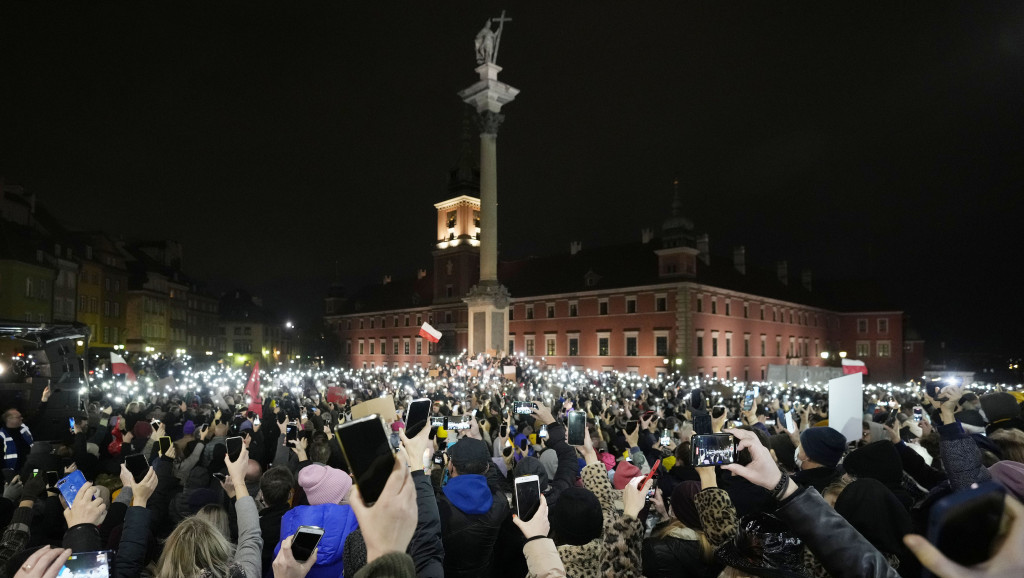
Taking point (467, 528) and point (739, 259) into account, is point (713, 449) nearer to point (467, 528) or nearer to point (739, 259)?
point (467, 528)

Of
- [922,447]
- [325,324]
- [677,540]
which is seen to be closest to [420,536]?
[677,540]

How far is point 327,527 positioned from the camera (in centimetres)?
432

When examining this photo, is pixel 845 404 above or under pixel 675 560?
above

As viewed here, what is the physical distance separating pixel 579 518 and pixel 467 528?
1.23 m

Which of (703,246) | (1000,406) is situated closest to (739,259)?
(703,246)

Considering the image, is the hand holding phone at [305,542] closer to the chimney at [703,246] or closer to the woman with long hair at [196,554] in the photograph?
the woman with long hair at [196,554]

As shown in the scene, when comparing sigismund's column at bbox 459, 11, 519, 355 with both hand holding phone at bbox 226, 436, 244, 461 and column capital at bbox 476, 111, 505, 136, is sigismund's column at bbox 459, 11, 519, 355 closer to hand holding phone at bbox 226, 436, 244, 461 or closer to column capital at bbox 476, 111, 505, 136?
column capital at bbox 476, 111, 505, 136

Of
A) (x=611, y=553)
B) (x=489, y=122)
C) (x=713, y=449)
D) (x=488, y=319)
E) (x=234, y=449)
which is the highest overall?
(x=489, y=122)

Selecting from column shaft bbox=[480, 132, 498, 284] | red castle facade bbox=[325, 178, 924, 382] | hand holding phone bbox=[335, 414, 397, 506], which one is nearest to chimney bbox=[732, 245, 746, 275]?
red castle facade bbox=[325, 178, 924, 382]

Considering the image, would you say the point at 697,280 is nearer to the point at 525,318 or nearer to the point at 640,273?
the point at 640,273

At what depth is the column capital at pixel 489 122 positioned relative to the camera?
38000 mm

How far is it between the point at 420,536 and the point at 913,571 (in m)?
3.03

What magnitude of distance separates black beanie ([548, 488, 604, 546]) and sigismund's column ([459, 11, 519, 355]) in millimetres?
34321

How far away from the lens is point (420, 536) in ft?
11.8
